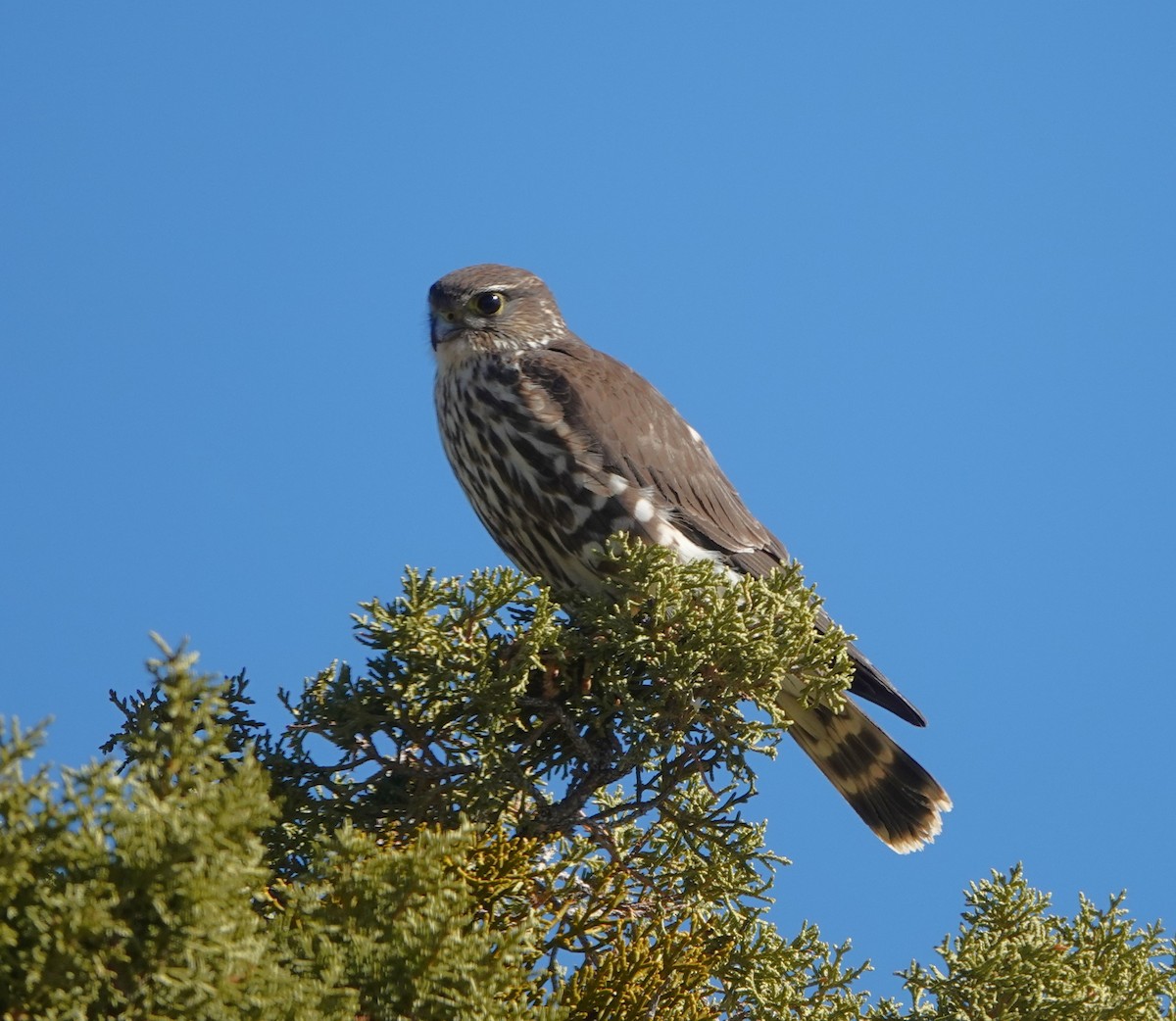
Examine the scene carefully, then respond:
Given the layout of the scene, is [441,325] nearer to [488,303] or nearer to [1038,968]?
[488,303]

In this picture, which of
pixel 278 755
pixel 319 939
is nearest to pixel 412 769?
pixel 278 755

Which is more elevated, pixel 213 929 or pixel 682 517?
pixel 682 517

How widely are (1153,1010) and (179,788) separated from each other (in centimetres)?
211

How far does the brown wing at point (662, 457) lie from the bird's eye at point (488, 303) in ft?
0.78

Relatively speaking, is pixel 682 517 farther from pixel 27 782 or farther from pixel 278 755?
pixel 27 782

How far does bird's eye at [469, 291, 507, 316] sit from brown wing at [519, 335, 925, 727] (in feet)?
0.78

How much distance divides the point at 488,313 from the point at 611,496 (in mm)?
948

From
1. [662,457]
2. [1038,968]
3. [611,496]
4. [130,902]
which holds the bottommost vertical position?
[130,902]

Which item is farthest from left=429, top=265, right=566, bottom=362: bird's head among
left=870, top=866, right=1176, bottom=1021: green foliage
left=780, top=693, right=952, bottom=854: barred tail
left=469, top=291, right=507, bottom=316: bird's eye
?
left=870, top=866, right=1176, bottom=1021: green foliage

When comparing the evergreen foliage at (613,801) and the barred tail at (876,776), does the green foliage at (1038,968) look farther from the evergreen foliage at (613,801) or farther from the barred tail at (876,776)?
the barred tail at (876,776)

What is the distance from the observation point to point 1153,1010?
288 cm

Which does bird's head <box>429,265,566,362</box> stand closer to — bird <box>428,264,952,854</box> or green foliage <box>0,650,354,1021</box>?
bird <box>428,264,952,854</box>

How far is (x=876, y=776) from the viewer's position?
3.79 metres

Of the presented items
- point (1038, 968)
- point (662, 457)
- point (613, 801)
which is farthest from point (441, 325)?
point (1038, 968)
